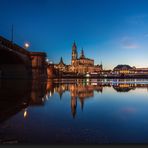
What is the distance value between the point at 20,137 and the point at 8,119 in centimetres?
276

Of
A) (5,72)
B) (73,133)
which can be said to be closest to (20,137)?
(73,133)

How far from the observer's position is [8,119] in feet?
30.7

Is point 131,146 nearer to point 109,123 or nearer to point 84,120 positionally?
point 109,123

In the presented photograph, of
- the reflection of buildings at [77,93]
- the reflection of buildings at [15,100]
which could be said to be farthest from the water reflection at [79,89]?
the reflection of buildings at [15,100]

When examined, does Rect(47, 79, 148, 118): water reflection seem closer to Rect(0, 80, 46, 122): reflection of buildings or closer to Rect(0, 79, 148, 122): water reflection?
Rect(0, 79, 148, 122): water reflection

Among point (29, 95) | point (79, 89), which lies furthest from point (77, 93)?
point (79, 89)

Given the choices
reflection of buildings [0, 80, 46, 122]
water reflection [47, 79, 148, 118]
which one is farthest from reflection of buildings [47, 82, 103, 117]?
reflection of buildings [0, 80, 46, 122]

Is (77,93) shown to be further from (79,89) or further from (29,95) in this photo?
(79,89)

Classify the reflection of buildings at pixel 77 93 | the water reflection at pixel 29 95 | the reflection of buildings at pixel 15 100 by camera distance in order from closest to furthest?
1. the reflection of buildings at pixel 15 100
2. the water reflection at pixel 29 95
3. the reflection of buildings at pixel 77 93

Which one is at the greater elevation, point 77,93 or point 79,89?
point 79,89

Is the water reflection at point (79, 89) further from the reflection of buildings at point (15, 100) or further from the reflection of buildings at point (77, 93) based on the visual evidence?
the reflection of buildings at point (15, 100)

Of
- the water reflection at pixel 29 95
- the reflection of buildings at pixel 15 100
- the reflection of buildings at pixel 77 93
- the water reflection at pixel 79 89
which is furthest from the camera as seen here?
the water reflection at pixel 79 89

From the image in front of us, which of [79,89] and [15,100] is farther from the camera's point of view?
[79,89]

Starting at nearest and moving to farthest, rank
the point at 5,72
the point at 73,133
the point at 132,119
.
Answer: the point at 73,133 < the point at 132,119 < the point at 5,72
